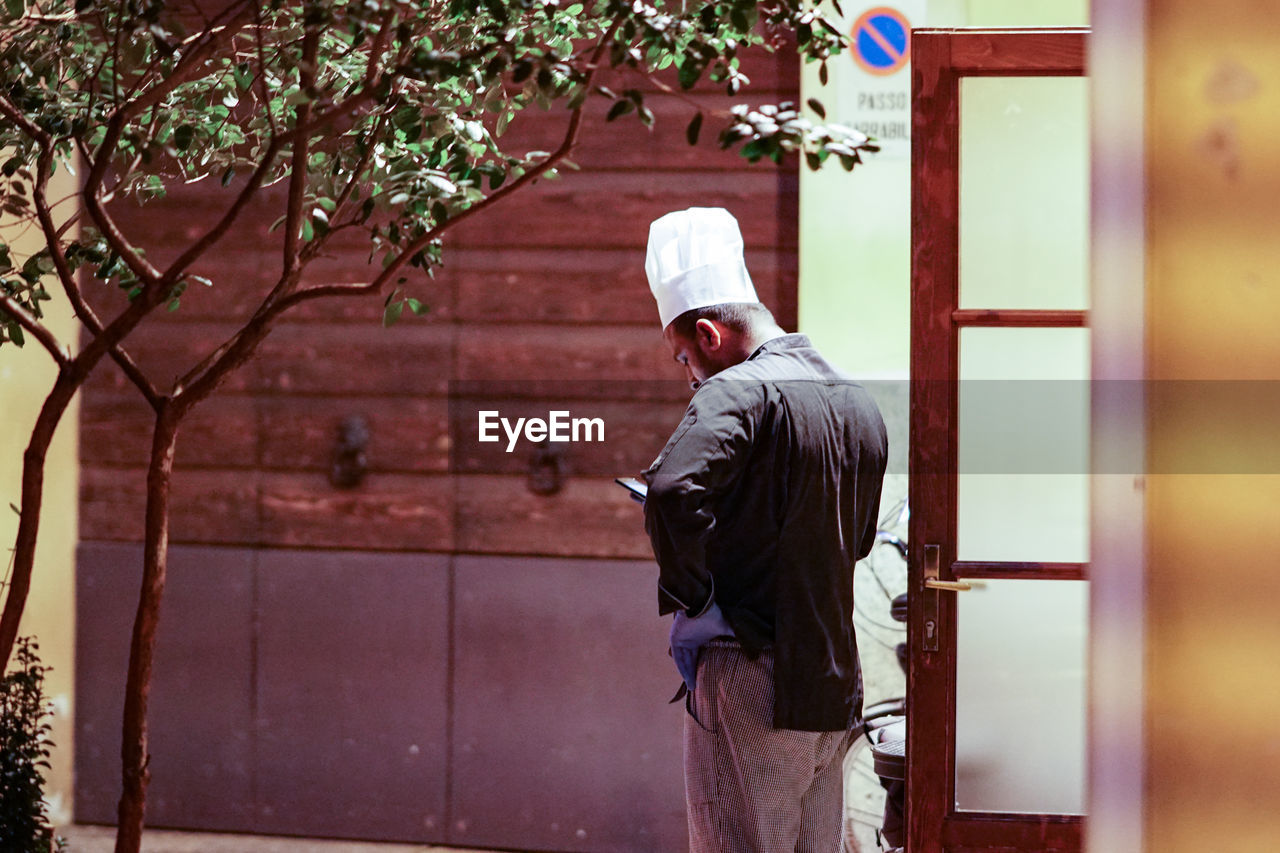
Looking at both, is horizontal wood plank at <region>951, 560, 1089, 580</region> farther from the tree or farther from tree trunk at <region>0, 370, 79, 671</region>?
tree trunk at <region>0, 370, 79, 671</region>

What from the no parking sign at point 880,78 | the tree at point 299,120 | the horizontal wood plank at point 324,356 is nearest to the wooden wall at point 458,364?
the horizontal wood plank at point 324,356

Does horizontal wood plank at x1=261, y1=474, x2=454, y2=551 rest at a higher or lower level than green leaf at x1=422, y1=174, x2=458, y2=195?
lower

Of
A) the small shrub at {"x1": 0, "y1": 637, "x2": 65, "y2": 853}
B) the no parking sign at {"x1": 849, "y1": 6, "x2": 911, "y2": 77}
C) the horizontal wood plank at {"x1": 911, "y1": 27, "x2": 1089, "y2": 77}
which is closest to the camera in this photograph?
the horizontal wood plank at {"x1": 911, "y1": 27, "x2": 1089, "y2": 77}

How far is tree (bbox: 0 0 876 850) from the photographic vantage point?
1981 mm

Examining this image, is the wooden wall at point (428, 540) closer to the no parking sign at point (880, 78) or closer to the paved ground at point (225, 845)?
the paved ground at point (225, 845)

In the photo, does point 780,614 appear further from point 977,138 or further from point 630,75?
point 630,75

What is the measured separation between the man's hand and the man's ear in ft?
1.74

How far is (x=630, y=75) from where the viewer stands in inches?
161

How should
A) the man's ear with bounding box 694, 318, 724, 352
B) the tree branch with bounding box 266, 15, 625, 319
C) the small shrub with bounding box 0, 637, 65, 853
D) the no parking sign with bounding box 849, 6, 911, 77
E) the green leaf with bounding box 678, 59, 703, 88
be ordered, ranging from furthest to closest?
the no parking sign with bounding box 849, 6, 911, 77 < the small shrub with bounding box 0, 637, 65, 853 < the man's ear with bounding box 694, 318, 724, 352 < the tree branch with bounding box 266, 15, 625, 319 < the green leaf with bounding box 678, 59, 703, 88

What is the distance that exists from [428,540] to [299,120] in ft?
8.01

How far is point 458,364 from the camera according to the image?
4.42 metres

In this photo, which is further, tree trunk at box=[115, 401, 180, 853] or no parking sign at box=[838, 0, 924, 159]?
no parking sign at box=[838, 0, 924, 159]

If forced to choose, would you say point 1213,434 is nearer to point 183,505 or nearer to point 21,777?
point 21,777
